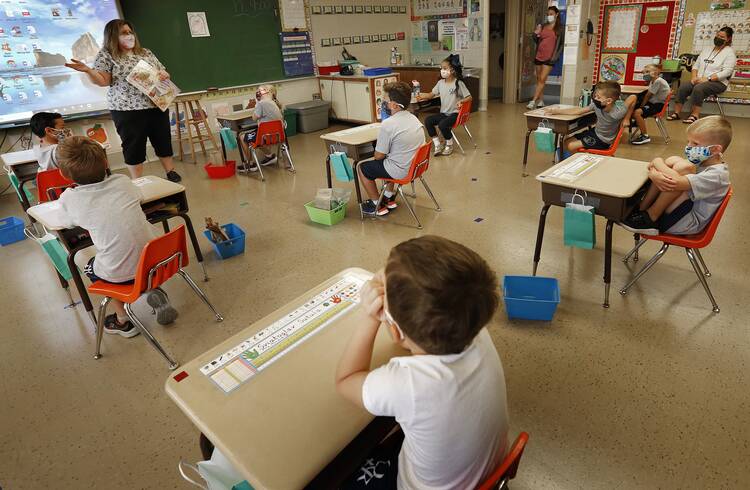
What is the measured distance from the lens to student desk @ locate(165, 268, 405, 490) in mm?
968

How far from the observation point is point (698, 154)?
2287 mm

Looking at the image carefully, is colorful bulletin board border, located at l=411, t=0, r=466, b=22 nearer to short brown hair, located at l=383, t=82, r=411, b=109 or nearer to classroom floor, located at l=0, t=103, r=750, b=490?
short brown hair, located at l=383, t=82, r=411, b=109

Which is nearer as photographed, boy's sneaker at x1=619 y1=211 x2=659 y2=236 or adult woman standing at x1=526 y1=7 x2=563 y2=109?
boy's sneaker at x1=619 y1=211 x2=659 y2=236

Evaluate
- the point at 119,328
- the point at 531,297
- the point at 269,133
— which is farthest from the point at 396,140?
the point at 119,328

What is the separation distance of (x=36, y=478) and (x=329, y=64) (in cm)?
761

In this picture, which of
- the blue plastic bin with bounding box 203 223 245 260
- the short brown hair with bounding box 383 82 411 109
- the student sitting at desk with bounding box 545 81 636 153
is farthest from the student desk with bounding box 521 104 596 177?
the blue plastic bin with bounding box 203 223 245 260

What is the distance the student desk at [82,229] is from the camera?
257 cm

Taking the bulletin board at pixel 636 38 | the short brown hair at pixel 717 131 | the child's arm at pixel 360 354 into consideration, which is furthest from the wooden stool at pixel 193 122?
the bulletin board at pixel 636 38

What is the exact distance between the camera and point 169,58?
6.39m

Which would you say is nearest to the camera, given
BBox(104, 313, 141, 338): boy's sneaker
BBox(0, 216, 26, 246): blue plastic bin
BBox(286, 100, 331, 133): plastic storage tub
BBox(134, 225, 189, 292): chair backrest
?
BBox(134, 225, 189, 292): chair backrest

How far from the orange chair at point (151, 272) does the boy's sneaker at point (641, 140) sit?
586cm

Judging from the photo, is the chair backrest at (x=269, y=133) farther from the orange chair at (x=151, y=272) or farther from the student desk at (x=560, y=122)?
the orange chair at (x=151, y=272)

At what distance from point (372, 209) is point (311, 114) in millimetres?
4260

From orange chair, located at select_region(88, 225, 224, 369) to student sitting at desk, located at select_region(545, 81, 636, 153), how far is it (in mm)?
3890
